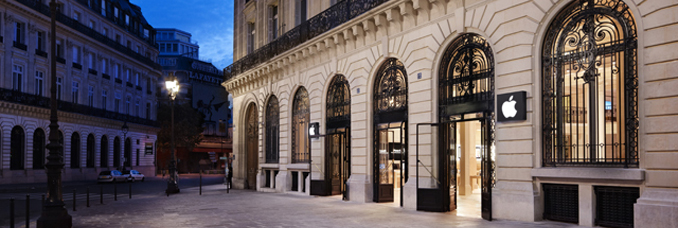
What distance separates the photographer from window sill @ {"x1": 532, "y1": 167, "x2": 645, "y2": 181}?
938cm

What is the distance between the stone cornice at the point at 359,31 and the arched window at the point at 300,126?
4.33 feet

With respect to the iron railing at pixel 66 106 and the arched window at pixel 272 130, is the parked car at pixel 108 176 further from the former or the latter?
A: the arched window at pixel 272 130

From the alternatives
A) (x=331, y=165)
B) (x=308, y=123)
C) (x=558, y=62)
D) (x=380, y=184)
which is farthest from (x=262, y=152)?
(x=558, y=62)

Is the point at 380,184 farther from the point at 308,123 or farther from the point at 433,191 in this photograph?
the point at 308,123

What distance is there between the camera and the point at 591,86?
1052 centimetres

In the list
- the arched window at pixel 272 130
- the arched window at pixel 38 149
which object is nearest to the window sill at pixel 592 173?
the arched window at pixel 272 130

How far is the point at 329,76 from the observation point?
19906 millimetres

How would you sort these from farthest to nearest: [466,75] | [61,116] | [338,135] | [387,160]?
1. [61,116]
2. [338,135]
3. [387,160]
4. [466,75]

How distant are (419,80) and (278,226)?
5.75 metres

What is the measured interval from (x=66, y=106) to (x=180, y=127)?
51.9ft

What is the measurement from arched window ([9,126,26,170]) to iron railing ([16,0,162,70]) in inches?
345

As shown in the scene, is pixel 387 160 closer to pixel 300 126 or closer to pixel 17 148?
pixel 300 126

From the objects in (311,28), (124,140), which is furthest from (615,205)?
(124,140)

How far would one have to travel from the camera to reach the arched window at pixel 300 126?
2223 centimetres
